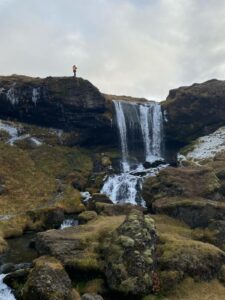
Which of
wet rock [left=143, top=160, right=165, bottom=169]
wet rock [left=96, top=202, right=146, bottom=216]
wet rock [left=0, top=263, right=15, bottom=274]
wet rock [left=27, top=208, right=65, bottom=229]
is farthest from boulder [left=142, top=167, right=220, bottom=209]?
wet rock [left=143, top=160, right=165, bottom=169]

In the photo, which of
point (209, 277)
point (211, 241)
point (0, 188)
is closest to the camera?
point (209, 277)

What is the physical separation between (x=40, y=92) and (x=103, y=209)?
47072 mm

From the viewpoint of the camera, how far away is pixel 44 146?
284ft

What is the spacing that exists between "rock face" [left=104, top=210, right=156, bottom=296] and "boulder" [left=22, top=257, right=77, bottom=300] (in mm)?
3494

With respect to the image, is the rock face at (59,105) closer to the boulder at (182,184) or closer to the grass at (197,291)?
the boulder at (182,184)

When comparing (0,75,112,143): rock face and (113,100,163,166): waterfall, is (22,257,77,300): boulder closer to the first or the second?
(113,100,163,166): waterfall

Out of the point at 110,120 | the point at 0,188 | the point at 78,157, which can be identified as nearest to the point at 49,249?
the point at 0,188

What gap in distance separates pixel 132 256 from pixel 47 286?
643cm

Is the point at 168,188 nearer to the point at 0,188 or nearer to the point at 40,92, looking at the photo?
the point at 0,188

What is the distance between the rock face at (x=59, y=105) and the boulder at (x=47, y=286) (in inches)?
2593

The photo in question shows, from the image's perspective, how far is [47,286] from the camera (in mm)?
25109

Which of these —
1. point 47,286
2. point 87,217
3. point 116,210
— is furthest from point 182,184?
point 47,286

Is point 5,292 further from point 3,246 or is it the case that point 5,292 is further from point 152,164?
point 152,164

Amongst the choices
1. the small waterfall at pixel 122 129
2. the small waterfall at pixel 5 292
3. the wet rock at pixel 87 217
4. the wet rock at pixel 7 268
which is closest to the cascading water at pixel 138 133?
the small waterfall at pixel 122 129
